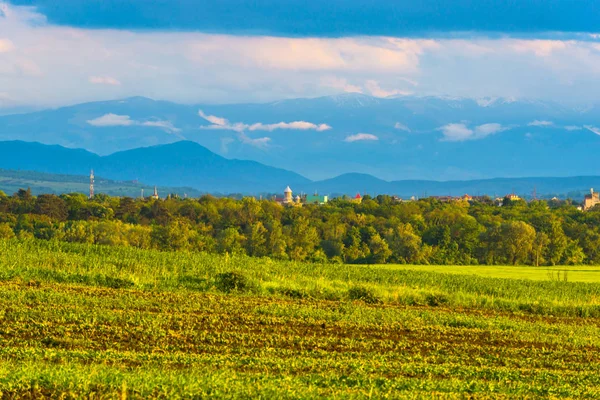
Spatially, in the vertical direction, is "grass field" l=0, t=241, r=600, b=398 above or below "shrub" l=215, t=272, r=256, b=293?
below

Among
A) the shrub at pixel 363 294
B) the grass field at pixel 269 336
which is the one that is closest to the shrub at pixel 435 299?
the grass field at pixel 269 336

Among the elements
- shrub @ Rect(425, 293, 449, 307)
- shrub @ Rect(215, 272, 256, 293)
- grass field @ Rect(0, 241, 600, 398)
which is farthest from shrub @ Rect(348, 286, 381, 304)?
shrub @ Rect(215, 272, 256, 293)

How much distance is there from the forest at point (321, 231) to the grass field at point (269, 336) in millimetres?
44342

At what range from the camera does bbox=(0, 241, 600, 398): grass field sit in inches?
539

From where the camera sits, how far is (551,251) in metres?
97.4

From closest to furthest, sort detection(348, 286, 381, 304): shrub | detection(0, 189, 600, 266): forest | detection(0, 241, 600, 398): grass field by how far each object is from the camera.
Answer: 1. detection(0, 241, 600, 398): grass field
2. detection(348, 286, 381, 304): shrub
3. detection(0, 189, 600, 266): forest

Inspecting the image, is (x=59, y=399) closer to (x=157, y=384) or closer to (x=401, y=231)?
(x=157, y=384)

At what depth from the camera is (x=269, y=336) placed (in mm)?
20141

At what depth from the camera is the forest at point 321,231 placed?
94.6 metres

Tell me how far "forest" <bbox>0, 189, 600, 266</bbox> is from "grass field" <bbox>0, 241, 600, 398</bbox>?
44.3 metres

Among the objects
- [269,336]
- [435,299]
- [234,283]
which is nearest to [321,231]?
[435,299]

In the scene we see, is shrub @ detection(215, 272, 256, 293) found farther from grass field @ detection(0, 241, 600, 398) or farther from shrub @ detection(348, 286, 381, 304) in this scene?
shrub @ detection(348, 286, 381, 304)

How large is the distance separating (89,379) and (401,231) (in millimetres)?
92885

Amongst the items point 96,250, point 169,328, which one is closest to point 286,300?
point 169,328
